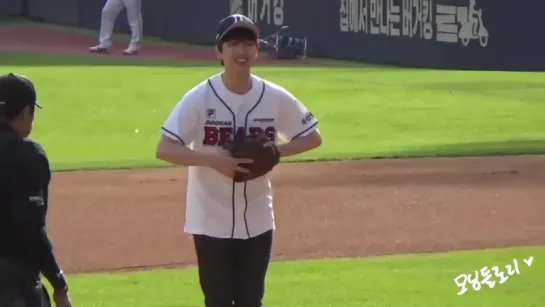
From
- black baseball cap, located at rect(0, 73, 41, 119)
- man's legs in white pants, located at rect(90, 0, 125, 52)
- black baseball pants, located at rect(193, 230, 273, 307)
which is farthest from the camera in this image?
man's legs in white pants, located at rect(90, 0, 125, 52)

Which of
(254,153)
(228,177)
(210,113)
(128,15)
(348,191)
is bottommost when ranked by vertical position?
(128,15)

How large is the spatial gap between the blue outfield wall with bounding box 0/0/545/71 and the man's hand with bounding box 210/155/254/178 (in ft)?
62.0

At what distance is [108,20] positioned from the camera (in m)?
28.2

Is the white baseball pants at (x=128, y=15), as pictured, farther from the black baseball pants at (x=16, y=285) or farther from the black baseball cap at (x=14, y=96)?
the black baseball pants at (x=16, y=285)

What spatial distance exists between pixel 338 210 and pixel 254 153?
6160 millimetres

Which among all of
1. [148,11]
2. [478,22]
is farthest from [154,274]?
[148,11]

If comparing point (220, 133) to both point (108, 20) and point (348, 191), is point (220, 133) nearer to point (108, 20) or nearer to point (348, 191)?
point (348, 191)

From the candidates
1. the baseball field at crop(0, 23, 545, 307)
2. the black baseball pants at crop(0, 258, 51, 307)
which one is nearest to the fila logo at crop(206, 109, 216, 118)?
the black baseball pants at crop(0, 258, 51, 307)

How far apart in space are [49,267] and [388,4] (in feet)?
75.1

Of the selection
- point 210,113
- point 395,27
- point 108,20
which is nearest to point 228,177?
point 210,113

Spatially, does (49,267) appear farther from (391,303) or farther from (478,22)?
(478,22)

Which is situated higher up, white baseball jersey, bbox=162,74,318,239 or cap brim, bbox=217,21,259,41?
cap brim, bbox=217,21,259,41

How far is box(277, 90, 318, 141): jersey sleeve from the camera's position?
574 centimetres

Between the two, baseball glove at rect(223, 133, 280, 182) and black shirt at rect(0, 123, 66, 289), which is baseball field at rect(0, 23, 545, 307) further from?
black shirt at rect(0, 123, 66, 289)
